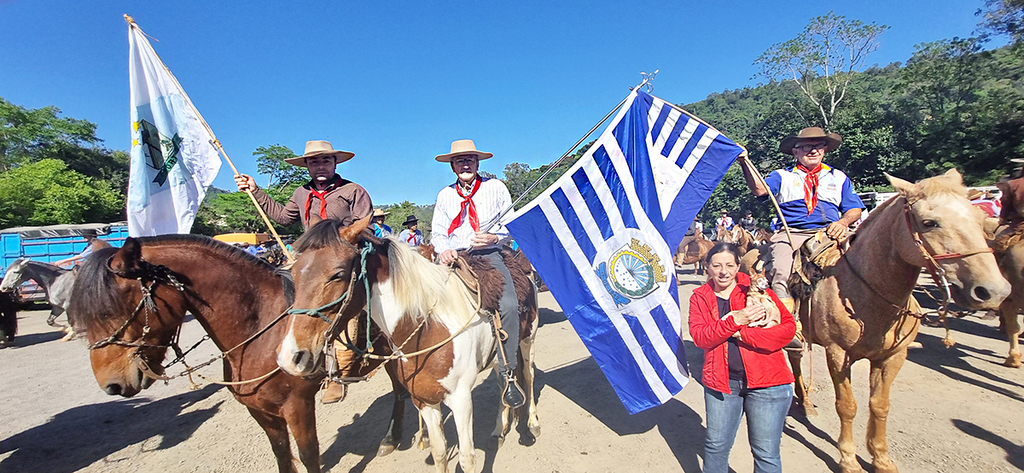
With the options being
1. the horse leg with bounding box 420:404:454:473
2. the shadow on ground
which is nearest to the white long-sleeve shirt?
the horse leg with bounding box 420:404:454:473

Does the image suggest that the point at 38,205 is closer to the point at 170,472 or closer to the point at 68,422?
the point at 68,422

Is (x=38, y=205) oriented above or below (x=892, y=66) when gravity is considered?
below

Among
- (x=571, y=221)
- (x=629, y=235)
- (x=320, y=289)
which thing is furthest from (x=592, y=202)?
(x=320, y=289)

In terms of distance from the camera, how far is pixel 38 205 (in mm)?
21250

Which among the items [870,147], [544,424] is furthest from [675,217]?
[870,147]

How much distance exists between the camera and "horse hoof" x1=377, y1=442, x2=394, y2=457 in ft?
13.1

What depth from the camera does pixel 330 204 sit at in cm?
390

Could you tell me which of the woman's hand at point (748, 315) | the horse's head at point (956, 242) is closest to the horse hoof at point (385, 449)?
the woman's hand at point (748, 315)

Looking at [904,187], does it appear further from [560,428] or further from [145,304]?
[145,304]

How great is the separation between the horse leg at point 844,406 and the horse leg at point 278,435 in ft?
14.6

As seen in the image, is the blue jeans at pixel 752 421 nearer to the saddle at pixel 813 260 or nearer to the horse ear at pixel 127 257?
the saddle at pixel 813 260

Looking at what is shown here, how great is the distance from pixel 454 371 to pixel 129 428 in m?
4.71

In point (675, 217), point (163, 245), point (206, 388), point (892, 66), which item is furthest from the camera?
point (892, 66)

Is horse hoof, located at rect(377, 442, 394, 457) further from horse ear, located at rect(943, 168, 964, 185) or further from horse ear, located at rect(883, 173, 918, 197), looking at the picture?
horse ear, located at rect(943, 168, 964, 185)
